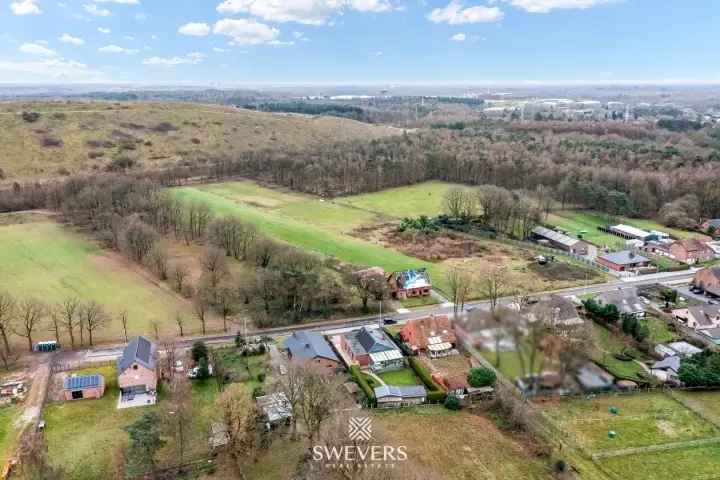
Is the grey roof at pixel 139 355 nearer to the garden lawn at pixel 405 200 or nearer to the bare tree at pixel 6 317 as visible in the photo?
the bare tree at pixel 6 317

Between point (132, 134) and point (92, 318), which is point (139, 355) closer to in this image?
point (92, 318)

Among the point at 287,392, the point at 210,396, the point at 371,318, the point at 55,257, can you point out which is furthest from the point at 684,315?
the point at 55,257

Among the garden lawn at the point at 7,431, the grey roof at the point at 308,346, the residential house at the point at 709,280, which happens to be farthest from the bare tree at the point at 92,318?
the residential house at the point at 709,280

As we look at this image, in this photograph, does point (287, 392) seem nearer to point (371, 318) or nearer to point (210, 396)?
point (210, 396)

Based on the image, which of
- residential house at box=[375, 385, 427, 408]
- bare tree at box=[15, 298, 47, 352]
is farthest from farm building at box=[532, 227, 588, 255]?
bare tree at box=[15, 298, 47, 352]

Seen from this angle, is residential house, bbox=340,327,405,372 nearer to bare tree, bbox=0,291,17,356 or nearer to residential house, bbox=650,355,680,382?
residential house, bbox=650,355,680,382

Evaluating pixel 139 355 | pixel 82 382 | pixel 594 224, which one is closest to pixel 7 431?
pixel 82 382
